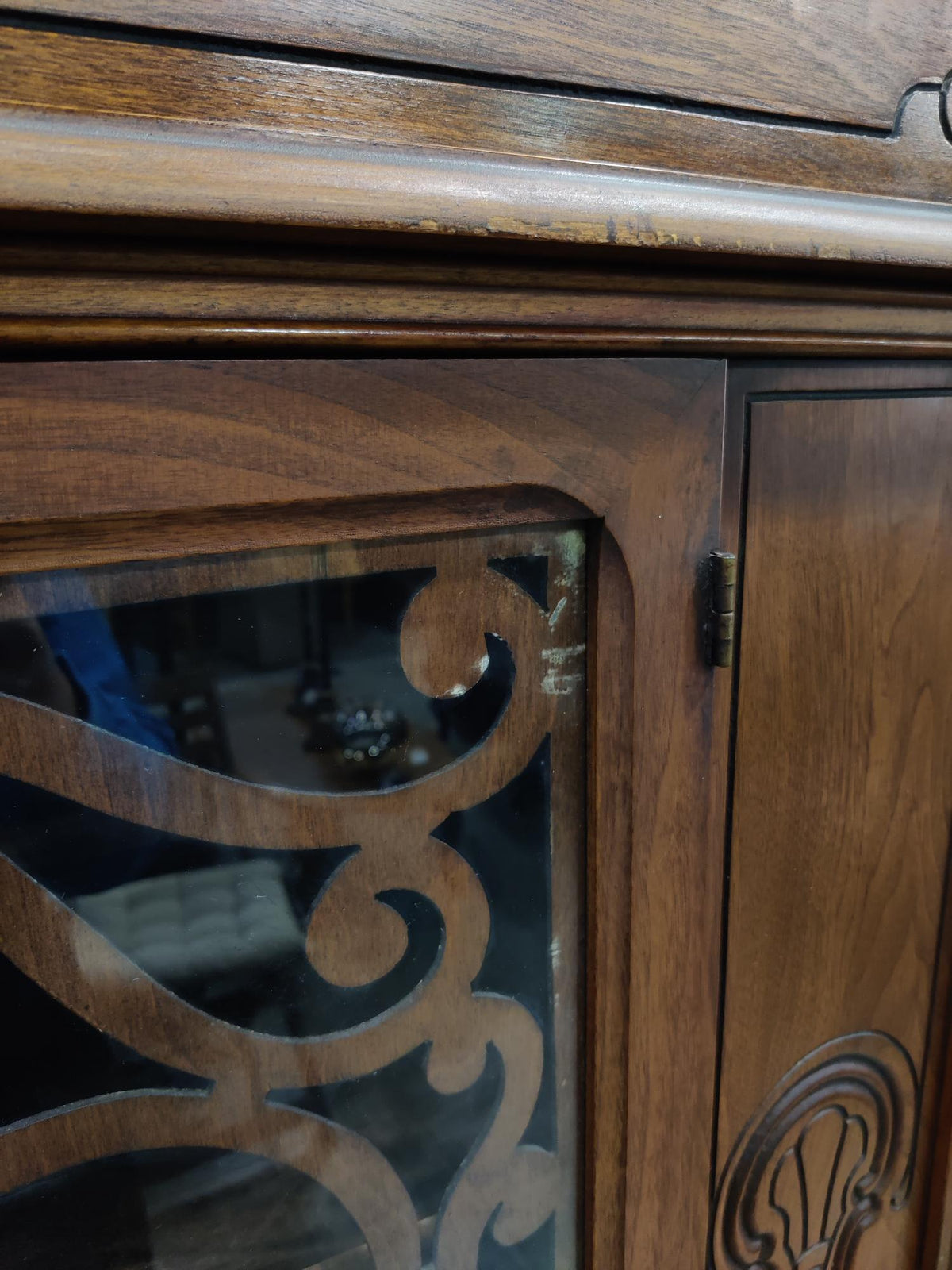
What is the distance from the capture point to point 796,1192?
47cm

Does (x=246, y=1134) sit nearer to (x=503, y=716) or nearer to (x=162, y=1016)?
(x=162, y=1016)

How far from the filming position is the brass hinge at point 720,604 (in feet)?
1.11

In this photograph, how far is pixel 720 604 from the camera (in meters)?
0.34

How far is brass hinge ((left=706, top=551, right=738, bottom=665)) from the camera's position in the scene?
13.4 inches

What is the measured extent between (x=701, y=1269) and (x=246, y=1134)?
0.27 m

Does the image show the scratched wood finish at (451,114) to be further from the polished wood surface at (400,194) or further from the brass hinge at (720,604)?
the brass hinge at (720,604)
